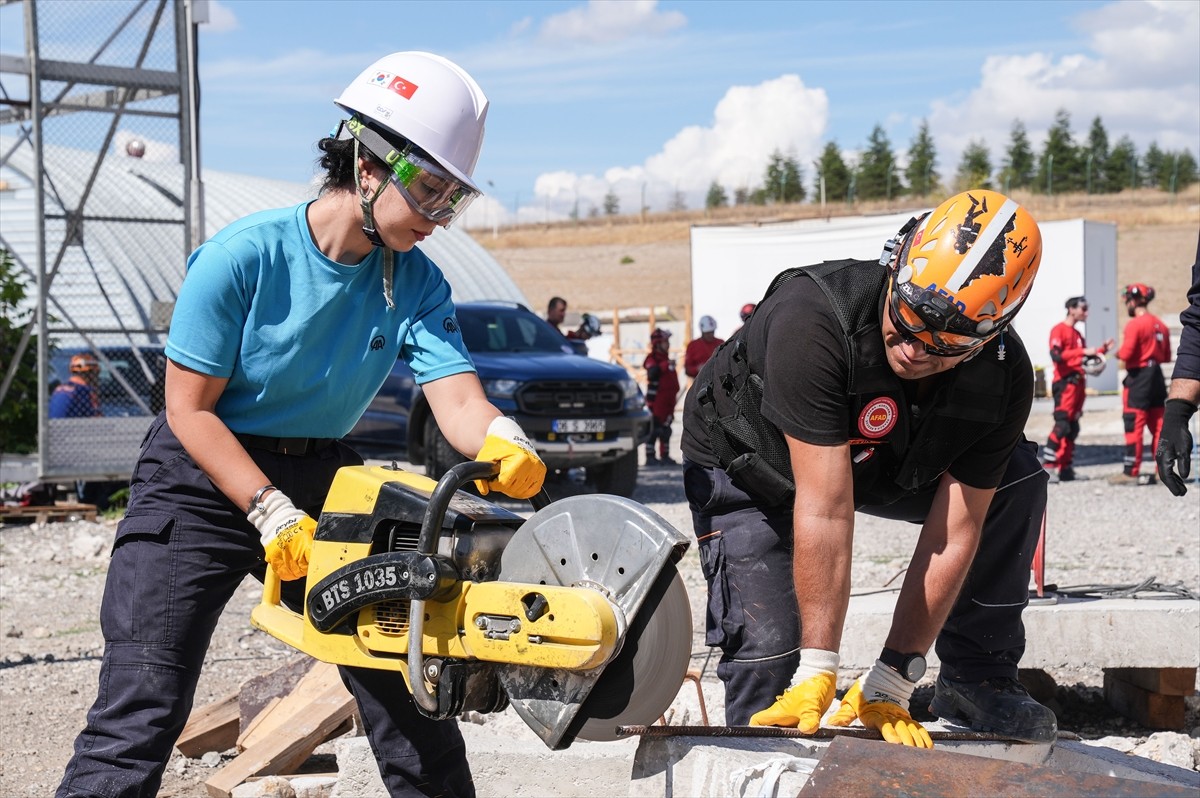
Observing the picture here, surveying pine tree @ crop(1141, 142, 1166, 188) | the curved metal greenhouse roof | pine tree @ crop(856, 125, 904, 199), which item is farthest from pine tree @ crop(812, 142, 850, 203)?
the curved metal greenhouse roof

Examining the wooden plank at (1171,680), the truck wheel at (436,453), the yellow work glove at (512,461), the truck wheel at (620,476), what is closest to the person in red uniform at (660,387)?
the truck wheel at (620,476)

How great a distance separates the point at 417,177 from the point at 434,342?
50 centimetres

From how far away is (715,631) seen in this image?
11.6 feet

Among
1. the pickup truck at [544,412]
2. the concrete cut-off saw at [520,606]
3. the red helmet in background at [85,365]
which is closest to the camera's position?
the concrete cut-off saw at [520,606]

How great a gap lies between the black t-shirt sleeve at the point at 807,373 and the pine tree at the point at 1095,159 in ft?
239

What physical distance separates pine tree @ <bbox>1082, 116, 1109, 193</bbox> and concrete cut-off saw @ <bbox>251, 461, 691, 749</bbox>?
7361 cm

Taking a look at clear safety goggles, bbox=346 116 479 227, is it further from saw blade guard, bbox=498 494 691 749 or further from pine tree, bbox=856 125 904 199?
pine tree, bbox=856 125 904 199

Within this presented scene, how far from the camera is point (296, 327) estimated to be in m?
3.04

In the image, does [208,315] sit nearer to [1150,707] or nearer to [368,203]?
[368,203]

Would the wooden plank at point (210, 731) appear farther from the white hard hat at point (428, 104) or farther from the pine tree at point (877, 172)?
the pine tree at point (877, 172)

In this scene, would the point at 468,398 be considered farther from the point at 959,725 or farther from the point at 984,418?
the point at 959,725

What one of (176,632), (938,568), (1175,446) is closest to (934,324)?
(938,568)

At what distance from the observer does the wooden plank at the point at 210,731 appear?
480cm

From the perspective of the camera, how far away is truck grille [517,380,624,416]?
11203mm
